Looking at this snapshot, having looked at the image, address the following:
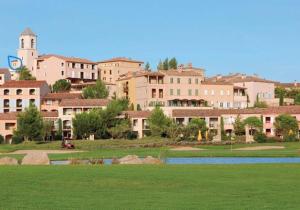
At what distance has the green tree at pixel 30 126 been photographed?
103 meters

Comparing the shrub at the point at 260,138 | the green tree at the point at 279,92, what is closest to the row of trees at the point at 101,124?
the shrub at the point at 260,138

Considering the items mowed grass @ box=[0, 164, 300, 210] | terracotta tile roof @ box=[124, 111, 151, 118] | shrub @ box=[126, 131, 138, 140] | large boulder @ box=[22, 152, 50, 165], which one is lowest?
mowed grass @ box=[0, 164, 300, 210]

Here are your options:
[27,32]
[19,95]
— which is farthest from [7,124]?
[27,32]

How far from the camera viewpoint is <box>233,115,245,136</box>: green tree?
387 feet

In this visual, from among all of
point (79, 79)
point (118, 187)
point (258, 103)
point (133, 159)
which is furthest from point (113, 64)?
point (118, 187)

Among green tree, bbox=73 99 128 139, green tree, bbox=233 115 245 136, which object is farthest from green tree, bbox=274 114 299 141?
green tree, bbox=73 99 128 139

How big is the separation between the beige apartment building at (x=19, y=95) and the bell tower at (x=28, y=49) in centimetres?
4189

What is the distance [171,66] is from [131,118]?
67.8 meters

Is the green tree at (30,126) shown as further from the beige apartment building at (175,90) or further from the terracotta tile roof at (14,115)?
the beige apartment building at (175,90)

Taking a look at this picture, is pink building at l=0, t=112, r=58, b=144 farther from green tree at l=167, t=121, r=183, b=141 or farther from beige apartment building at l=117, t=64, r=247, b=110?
beige apartment building at l=117, t=64, r=247, b=110

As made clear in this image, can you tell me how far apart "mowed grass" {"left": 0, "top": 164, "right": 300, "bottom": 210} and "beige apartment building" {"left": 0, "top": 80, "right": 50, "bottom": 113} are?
97097mm

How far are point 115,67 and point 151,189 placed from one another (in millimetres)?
154800

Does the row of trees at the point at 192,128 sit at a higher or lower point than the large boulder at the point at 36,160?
higher

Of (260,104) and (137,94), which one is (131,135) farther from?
(260,104)
